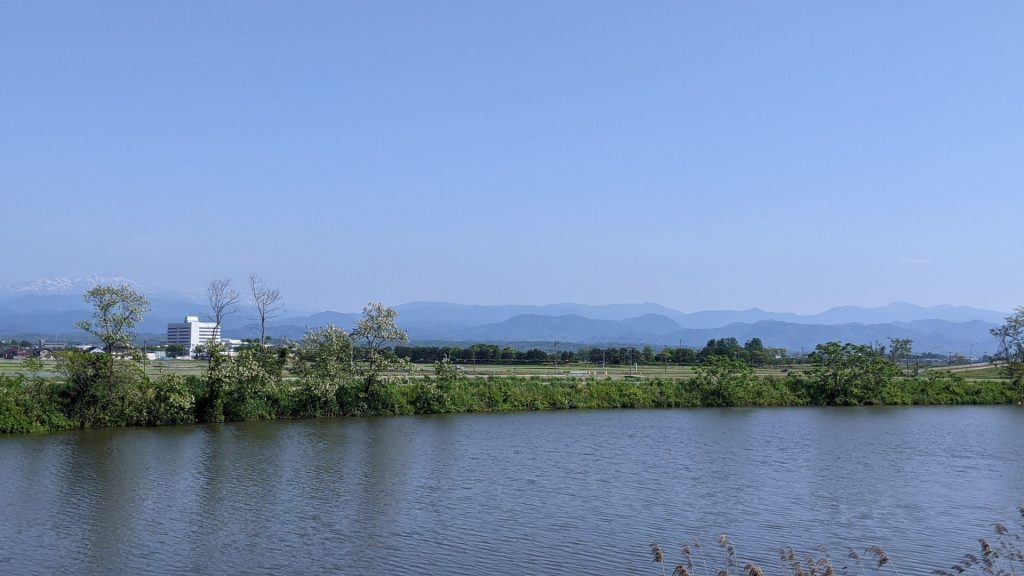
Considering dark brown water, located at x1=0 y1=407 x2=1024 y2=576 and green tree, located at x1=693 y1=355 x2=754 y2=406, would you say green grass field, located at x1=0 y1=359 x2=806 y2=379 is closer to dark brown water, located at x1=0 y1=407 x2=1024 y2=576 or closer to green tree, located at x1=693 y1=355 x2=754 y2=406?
green tree, located at x1=693 y1=355 x2=754 y2=406

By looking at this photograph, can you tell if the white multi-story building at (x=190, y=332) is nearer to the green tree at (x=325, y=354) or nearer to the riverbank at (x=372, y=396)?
the riverbank at (x=372, y=396)

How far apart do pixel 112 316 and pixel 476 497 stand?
20.4 m

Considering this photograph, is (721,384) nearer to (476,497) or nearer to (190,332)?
(476,497)

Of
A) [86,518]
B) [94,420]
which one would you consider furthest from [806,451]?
[94,420]

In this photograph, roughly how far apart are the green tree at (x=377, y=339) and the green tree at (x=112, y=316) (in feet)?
36.8

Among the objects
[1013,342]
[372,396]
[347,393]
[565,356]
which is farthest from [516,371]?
[1013,342]

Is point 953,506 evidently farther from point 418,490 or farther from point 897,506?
point 418,490

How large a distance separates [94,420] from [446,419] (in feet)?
50.9

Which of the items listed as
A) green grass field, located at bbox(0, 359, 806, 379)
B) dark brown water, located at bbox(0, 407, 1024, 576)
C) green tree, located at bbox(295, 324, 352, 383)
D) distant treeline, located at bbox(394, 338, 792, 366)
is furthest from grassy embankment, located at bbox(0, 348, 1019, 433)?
distant treeline, located at bbox(394, 338, 792, 366)

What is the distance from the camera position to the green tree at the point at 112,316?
3462 cm

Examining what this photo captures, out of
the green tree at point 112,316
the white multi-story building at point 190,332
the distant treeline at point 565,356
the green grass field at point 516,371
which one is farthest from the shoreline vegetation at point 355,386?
the white multi-story building at point 190,332

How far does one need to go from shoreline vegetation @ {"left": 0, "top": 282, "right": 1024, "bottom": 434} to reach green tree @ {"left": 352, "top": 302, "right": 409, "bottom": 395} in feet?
0.19

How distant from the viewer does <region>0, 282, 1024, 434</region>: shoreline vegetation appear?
35.1 meters

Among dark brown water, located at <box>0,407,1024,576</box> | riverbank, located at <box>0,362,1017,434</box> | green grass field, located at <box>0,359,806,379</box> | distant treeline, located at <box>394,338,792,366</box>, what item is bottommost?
dark brown water, located at <box>0,407,1024,576</box>
